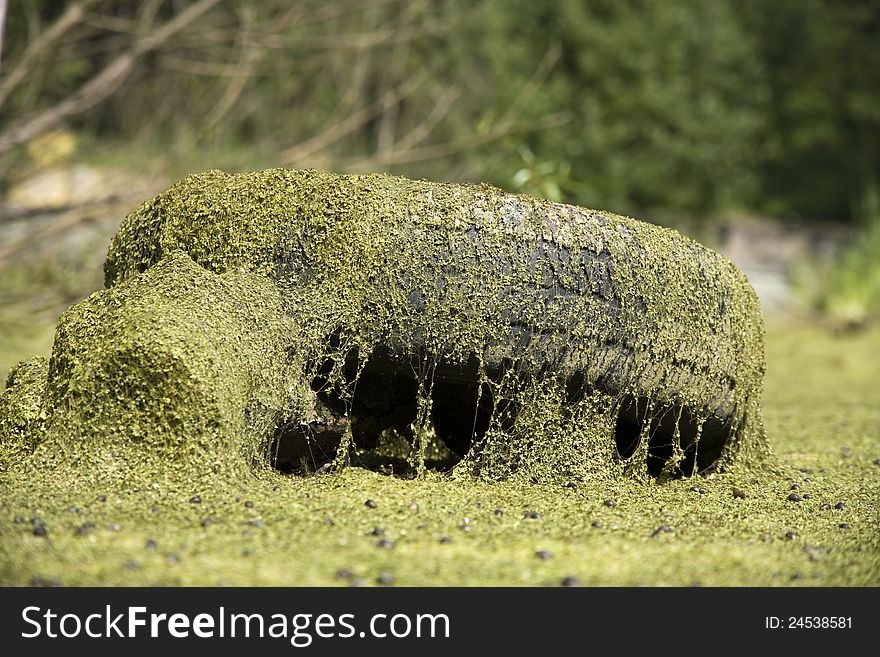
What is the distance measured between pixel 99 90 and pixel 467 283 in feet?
13.1

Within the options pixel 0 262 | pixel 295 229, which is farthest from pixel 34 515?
pixel 0 262

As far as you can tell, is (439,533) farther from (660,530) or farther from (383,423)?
(383,423)

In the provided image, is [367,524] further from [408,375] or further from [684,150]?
[684,150]

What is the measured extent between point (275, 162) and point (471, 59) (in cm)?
623

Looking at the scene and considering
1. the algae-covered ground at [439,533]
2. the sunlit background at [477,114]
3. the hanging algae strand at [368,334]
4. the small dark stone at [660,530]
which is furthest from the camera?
the sunlit background at [477,114]

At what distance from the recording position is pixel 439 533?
2855 mm

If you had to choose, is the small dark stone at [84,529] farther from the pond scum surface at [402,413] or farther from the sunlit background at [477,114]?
the sunlit background at [477,114]

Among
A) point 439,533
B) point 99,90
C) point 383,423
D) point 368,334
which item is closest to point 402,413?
point 383,423

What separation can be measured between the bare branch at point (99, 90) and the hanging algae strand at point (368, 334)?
2846mm

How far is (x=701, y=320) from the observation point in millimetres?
3760

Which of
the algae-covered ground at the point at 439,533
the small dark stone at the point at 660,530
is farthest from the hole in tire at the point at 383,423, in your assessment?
the small dark stone at the point at 660,530

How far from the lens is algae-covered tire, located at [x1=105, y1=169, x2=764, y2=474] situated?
11.2 feet

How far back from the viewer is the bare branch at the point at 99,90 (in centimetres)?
627

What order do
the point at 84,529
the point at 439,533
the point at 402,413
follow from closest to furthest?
the point at 84,529, the point at 439,533, the point at 402,413
